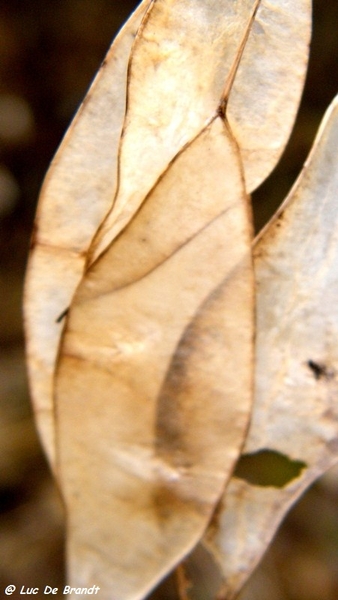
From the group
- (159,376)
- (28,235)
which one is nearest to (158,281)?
(159,376)

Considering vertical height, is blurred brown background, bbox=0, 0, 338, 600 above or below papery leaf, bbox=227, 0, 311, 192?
below

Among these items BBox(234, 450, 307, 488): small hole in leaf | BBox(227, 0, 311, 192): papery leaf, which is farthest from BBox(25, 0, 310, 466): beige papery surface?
BBox(234, 450, 307, 488): small hole in leaf

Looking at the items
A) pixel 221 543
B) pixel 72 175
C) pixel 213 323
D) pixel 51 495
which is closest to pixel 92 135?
pixel 72 175

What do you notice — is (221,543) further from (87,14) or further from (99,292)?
(87,14)

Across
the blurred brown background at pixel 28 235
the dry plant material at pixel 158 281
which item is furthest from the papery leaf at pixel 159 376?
the blurred brown background at pixel 28 235

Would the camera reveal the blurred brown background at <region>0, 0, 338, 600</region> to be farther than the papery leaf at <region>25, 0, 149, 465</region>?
Yes

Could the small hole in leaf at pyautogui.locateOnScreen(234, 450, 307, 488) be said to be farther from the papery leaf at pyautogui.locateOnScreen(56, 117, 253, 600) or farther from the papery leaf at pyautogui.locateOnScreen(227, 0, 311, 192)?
the papery leaf at pyautogui.locateOnScreen(227, 0, 311, 192)

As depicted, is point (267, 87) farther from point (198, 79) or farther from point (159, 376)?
point (159, 376)
